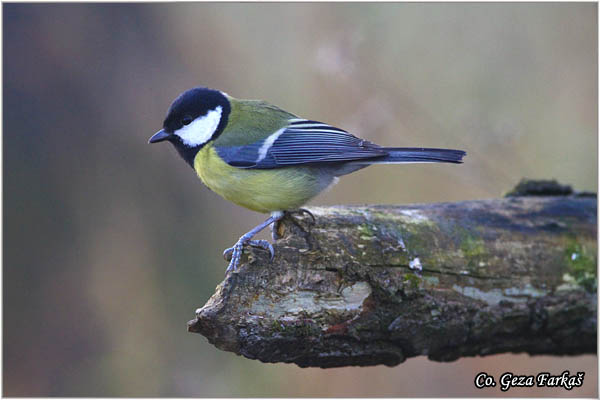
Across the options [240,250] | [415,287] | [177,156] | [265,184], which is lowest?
[415,287]

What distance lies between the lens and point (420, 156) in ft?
8.36

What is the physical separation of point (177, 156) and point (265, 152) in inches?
70.9

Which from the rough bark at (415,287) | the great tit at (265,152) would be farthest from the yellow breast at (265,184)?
the rough bark at (415,287)

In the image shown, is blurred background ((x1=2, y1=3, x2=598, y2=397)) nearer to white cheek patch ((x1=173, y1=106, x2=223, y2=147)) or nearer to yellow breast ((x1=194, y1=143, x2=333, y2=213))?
white cheek patch ((x1=173, y1=106, x2=223, y2=147))

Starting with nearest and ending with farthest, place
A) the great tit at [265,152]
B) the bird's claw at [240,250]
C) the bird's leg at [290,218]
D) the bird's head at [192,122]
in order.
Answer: the bird's claw at [240,250] < the bird's leg at [290,218] < the great tit at [265,152] < the bird's head at [192,122]

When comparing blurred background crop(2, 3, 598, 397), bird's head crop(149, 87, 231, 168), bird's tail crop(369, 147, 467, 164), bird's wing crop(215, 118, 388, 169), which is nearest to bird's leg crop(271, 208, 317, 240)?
bird's wing crop(215, 118, 388, 169)

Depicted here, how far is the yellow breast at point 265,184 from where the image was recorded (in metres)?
2.56

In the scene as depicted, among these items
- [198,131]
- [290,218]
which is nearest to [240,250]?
[290,218]

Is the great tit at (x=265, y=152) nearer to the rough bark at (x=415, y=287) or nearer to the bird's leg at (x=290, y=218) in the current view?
the bird's leg at (x=290, y=218)

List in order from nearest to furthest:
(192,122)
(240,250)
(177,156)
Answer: (240,250), (192,122), (177,156)

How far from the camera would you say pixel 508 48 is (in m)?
4.47

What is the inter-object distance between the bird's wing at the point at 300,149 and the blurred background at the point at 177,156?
118 cm

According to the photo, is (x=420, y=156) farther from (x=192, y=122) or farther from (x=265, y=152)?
(x=192, y=122)

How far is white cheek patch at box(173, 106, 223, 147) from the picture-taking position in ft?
9.14
